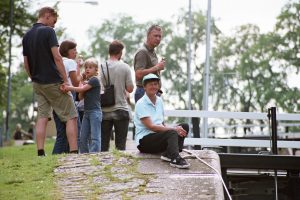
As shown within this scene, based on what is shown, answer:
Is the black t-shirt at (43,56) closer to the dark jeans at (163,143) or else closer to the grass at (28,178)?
the grass at (28,178)

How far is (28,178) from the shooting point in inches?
345

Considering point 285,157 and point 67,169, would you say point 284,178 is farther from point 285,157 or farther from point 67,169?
point 67,169

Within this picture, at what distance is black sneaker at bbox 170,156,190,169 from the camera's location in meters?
8.68

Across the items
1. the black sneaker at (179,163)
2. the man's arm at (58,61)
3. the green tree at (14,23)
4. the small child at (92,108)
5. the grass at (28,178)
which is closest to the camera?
the grass at (28,178)

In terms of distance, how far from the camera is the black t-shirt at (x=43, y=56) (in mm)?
10406

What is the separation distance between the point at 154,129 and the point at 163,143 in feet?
0.65

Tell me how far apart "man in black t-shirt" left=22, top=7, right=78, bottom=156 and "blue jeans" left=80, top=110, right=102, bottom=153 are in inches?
7.4

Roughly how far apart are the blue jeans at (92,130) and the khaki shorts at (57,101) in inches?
7.5

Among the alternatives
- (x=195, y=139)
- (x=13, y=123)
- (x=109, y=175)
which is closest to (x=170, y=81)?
(x=13, y=123)

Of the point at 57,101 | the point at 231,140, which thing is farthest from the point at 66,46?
the point at 231,140

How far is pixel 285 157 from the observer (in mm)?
11539

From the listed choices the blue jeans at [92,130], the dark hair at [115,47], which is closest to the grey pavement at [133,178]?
the blue jeans at [92,130]

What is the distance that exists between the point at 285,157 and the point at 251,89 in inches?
2065

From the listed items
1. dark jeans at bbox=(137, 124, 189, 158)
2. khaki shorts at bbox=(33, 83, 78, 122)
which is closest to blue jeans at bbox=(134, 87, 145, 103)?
khaki shorts at bbox=(33, 83, 78, 122)
